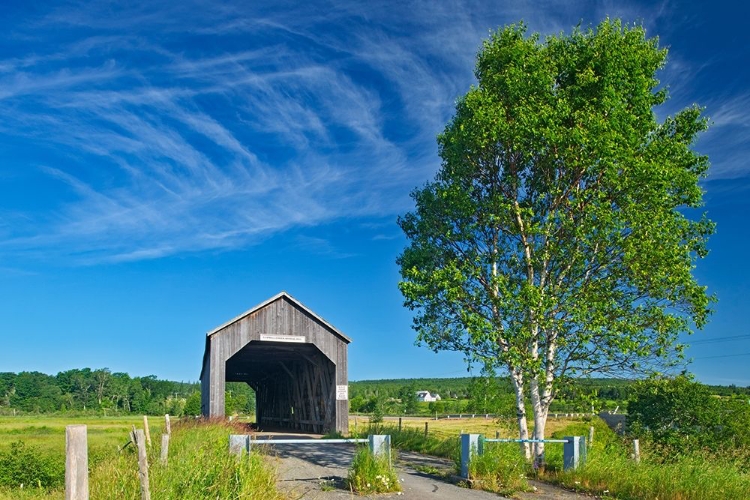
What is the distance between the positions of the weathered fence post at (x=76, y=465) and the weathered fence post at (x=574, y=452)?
12.4 metres

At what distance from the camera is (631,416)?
35.7 meters

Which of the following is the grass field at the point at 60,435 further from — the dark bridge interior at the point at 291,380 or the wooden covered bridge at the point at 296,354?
the dark bridge interior at the point at 291,380

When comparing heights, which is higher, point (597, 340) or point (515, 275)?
point (515, 275)

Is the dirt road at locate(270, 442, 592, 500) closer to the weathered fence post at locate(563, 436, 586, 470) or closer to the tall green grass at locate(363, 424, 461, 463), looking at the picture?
the weathered fence post at locate(563, 436, 586, 470)

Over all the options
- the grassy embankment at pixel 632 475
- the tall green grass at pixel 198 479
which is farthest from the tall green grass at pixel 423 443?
the tall green grass at pixel 198 479

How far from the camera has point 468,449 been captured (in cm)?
1526

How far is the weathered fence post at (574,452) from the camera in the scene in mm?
15984

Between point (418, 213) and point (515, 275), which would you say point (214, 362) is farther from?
point (515, 275)

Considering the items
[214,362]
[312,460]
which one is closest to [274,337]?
[214,362]

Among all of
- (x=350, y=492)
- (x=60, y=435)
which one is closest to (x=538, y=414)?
(x=350, y=492)

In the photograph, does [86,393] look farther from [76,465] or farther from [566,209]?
[76,465]

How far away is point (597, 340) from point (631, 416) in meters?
21.0

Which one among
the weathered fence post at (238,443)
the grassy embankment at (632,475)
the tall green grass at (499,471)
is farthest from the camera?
the tall green grass at (499,471)

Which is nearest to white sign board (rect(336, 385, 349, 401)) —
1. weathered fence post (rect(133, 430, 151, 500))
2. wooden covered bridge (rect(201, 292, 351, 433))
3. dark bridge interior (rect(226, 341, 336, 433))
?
wooden covered bridge (rect(201, 292, 351, 433))
